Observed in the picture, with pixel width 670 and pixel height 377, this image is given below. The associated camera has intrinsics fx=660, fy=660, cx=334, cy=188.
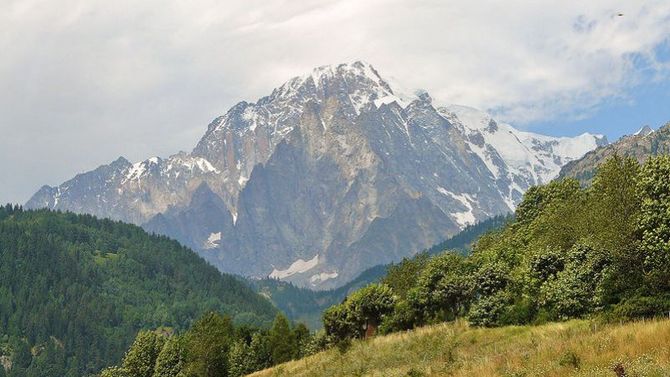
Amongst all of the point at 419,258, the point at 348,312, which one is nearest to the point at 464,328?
Answer: the point at 348,312

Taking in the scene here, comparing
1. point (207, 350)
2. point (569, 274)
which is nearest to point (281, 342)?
point (207, 350)

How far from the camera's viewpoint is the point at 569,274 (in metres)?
65.2

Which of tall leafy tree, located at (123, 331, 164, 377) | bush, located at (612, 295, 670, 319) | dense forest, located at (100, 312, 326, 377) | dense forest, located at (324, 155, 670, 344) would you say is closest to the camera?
bush, located at (612, 295, 670, 319)

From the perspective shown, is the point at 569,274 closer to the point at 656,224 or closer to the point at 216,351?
the point at 656,224

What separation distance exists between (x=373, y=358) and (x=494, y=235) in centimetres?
9738

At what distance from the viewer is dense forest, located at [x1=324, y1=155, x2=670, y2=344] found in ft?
173

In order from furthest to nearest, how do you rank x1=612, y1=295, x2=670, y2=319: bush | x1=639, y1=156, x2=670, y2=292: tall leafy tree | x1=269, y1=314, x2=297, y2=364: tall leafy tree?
x1=269, y1=314, x2=297, y2=364: tall leafy tree, x1=639, y1=156, x2=670, y2=292: tall leafy tree, x1=612, y1=295, x2=670, y2=319: bush

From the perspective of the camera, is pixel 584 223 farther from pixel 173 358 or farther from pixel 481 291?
pixel 173 358

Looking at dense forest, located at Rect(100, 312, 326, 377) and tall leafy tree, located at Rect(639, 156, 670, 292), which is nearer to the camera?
tall leafy tree, located at Rect(639, 156, 670, 292)

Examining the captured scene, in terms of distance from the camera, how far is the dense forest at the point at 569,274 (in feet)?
173

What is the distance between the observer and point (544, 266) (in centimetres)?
7475

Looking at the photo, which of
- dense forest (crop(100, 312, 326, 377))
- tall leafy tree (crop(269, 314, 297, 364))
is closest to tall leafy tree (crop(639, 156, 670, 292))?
dense forest (crop(100, 312, 326, 377))

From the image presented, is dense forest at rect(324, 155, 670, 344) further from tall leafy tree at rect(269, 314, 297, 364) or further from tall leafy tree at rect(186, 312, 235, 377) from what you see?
tall leafy tree at rect(186, 312, 235, 377)

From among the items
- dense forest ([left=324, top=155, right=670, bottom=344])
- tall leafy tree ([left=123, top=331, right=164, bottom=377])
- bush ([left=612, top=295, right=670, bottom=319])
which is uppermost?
tall leafy tree ([left=123, top=331, right=164, bottom=377])
